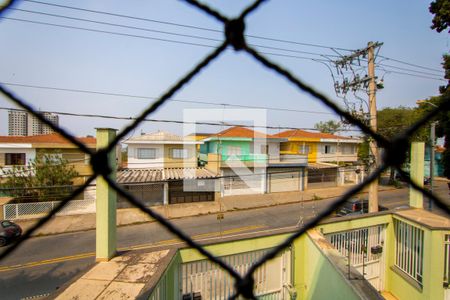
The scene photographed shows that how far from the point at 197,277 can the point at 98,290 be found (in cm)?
190

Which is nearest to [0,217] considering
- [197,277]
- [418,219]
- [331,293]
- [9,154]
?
[9,154]

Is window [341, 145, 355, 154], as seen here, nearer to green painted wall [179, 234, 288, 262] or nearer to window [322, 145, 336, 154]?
window [322, 145, 336, 154]

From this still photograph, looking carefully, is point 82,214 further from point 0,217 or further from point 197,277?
point 197,277

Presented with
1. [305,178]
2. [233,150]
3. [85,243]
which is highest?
[233,150]

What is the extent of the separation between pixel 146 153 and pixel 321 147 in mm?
13278

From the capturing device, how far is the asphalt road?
6.34 meters

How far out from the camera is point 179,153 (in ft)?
50.0

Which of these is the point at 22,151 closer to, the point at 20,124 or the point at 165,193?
the point at 165,193

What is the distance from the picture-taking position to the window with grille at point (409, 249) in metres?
5.47

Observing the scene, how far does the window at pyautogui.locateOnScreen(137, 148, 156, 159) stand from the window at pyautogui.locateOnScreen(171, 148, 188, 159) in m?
1.18

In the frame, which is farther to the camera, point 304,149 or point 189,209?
point 304,149

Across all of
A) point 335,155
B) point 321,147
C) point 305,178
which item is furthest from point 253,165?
point 335,155

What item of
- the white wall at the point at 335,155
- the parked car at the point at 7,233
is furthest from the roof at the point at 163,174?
the white wall at the point at 335,155

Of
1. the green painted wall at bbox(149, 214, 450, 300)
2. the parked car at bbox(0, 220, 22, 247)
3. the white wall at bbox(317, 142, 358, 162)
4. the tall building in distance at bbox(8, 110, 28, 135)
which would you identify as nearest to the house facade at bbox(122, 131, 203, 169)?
the parked car at bbox(0, 220, 22, 247)
